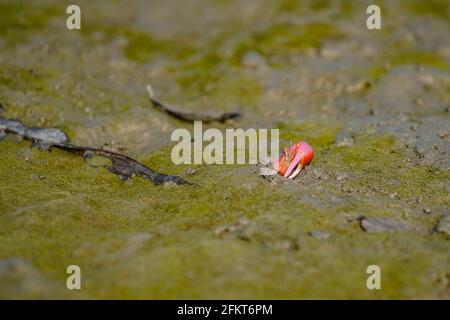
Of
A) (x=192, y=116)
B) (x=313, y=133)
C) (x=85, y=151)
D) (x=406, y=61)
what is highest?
(x=406, y=61)

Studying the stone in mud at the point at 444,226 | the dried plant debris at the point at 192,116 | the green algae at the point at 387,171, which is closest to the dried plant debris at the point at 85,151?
the dried plant debris at the point at 192,116

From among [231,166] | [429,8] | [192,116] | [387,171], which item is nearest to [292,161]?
[231,166]

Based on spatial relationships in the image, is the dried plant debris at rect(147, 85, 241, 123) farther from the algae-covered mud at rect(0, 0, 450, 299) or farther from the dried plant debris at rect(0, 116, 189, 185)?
the dried plant debris at rect(0, 116, 189, 185)

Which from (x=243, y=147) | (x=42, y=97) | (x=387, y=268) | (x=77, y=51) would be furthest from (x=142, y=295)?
(x=77, y=51)

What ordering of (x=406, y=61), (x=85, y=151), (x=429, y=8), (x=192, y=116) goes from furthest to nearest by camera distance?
1. (x=429, y=8)
2. (x=406, y=61)
3. (x=192, y=116)
4. (x=85, y=151)

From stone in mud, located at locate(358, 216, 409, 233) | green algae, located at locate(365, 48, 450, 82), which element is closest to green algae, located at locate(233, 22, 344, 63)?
green algae, located at locate(365, 48, 450, 82)

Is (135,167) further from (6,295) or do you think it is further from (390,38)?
(390,38)

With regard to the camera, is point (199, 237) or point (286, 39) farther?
point (286, 39)

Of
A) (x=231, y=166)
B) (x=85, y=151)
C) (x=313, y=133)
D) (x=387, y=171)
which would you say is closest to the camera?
(x=387, y=171)

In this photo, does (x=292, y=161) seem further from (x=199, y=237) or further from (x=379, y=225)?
(x=199, y=237)
